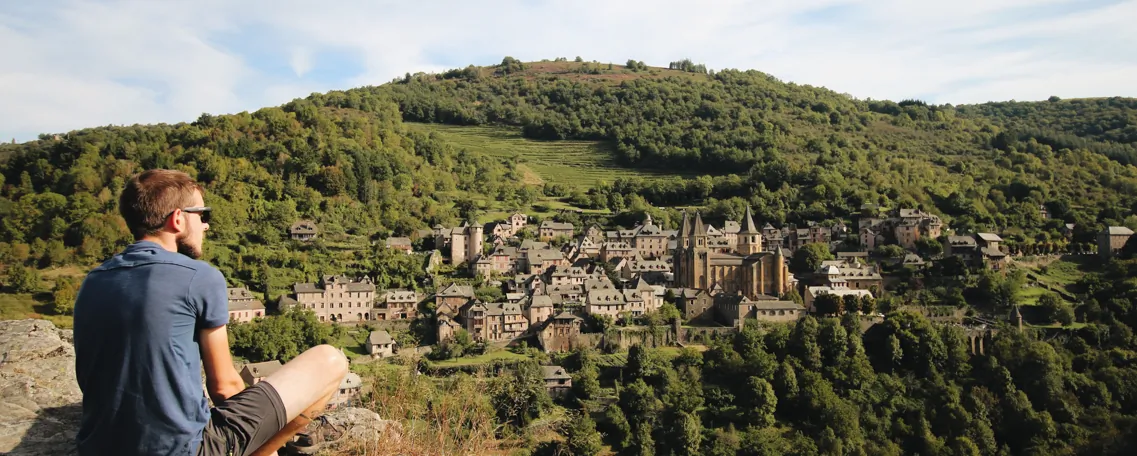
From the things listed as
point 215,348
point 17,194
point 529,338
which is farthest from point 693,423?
point 17,194

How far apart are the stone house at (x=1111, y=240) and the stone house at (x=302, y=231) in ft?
169

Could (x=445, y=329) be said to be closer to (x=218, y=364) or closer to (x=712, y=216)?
(x=712, y=216)

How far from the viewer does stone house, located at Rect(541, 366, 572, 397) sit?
113ft

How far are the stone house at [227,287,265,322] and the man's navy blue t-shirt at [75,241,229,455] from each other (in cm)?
3733

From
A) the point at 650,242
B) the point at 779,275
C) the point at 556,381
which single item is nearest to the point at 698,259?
the point at 779,275

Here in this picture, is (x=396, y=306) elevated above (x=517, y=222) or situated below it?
below

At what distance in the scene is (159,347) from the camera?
3.43m

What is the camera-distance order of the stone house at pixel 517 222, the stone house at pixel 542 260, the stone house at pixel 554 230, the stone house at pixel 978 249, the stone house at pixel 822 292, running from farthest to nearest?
the stone house at pixel 517 222 < the stone house at pixel 554 230 < the stone house at pixel 542 260 < the stone house at pixel 978 249 < the stone house at pixel 822 292

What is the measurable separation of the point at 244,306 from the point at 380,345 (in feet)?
24.8

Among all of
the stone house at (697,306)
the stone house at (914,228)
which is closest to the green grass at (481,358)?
the stone house at (697,306)

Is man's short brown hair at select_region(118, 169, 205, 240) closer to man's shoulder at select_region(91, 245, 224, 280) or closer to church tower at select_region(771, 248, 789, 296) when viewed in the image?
man's shoulder at select_region(91, 245, 224, 280)

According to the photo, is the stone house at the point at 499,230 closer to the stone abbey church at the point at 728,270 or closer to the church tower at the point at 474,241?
the church tower at the point at 474,241

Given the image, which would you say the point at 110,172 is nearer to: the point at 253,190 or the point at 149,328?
the point at 253,190

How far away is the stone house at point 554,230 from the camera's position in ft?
201
